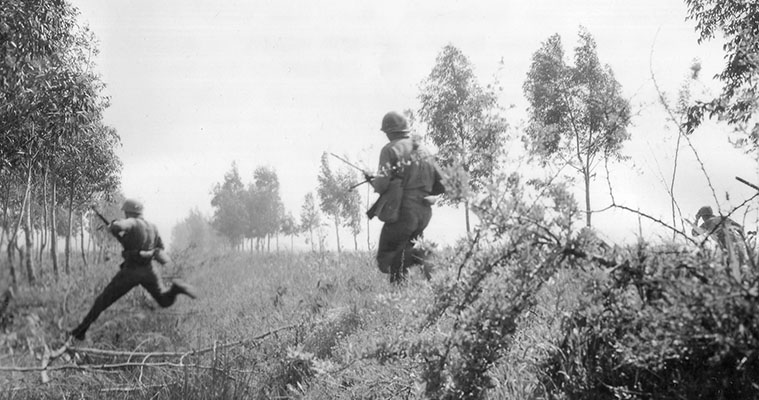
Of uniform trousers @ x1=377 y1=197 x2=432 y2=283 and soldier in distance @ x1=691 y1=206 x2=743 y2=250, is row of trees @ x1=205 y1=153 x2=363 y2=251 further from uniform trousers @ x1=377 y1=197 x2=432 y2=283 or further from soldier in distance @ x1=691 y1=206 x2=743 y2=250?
soldier in distance @ x1=691 y1=206 x2=743 y2=250

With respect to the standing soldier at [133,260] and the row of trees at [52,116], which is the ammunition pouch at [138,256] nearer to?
the standing soldier at [133,260]

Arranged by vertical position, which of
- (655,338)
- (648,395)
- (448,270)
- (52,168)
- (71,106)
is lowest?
(648,395)

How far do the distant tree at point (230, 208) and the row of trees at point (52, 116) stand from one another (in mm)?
841

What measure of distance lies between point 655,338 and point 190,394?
2713mm

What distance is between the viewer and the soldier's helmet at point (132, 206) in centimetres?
353

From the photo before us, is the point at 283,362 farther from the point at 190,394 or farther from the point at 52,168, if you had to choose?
the point at 52,168

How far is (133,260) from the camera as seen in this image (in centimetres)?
368

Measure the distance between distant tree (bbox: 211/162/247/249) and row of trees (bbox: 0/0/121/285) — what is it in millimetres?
841

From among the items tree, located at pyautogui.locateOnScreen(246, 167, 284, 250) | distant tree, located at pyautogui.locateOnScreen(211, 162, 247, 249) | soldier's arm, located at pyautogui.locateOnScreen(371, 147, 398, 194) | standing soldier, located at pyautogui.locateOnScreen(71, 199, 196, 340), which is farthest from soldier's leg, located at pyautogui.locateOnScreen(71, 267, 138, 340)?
soldier's arm, located at pyautogui.locateOnScreen(371, 147, 398, 194)

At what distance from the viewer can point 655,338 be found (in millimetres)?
1363

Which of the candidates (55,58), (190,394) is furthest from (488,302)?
(55,58)

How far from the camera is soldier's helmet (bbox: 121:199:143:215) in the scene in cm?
353

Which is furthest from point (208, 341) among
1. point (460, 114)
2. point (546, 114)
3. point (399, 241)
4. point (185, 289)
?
point (546, 114)

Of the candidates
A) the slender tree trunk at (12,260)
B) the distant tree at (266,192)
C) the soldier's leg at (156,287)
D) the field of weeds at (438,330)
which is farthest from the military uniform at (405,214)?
the slender tree trunk at (12,260)
